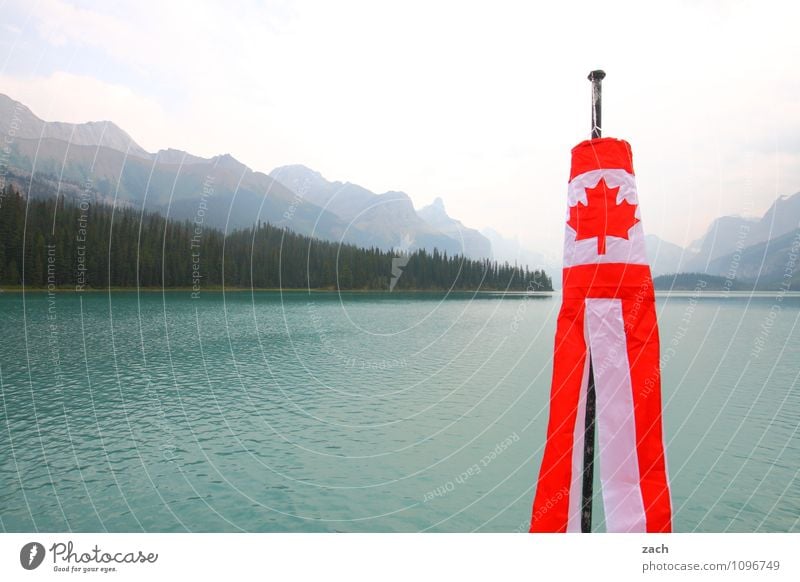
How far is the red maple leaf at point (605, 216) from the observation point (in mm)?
2230

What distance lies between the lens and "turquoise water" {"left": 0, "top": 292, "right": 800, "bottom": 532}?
6.59m

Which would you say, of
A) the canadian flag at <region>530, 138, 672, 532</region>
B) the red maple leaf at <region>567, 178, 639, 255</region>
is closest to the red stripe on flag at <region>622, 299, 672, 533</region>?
the canadian flag at <region>530, 138, 672, 532</region>

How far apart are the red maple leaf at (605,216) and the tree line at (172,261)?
38.8 metres

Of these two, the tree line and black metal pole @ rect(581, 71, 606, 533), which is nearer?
black metal pole @ rect(581, 71, 606, 533)

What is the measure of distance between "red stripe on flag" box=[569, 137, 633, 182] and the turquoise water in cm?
521

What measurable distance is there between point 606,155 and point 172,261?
66.9 meters

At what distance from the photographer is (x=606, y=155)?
2.25 meters

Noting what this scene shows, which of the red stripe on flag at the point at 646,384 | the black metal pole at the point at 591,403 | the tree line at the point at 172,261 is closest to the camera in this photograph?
the red stripe on flag at the point at 646,384

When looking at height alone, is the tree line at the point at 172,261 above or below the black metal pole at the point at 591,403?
above

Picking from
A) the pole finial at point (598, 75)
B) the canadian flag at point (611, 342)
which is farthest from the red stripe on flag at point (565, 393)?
the pole finial at point (598, 75)
